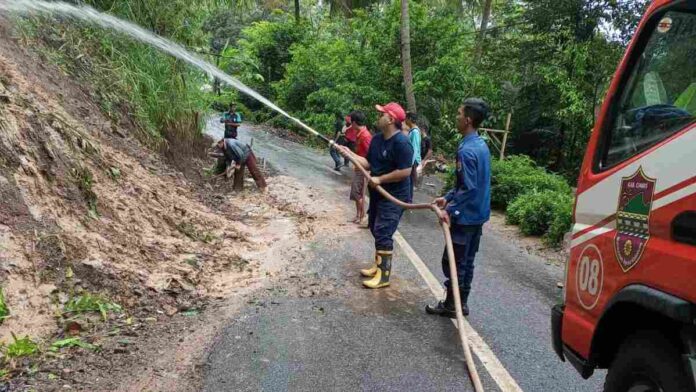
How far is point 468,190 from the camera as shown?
4.88m

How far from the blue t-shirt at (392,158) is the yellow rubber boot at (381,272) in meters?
0.65

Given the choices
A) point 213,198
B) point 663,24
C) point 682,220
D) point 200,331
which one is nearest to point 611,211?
point 682,220

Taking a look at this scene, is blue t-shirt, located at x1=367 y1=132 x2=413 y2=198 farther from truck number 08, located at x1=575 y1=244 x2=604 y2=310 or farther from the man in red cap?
truck number 08, located at x1=575 y1=244 x2=604 y2=310

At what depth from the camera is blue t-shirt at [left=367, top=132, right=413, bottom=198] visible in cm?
593

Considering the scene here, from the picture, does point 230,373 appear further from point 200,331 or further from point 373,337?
point 373,337

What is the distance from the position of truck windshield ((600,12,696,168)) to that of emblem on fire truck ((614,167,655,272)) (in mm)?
175

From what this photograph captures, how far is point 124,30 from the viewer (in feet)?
32.1

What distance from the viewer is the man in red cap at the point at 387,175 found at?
593 cm

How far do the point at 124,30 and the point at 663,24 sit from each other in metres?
9.07

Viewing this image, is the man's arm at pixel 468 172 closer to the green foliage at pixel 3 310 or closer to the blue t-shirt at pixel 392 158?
the blue t-shirt at pixel 392 158

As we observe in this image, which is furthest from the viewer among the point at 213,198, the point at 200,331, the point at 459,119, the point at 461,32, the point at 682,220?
the point at 461,32

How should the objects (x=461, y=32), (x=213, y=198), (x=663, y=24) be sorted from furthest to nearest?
1. (x=461, y=32)
2. (x=213, y=198)
3. (x=663, y=24)

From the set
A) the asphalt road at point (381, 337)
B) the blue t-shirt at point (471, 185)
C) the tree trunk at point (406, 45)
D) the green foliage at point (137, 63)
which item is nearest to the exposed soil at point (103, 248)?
the asphalt road at point (381, 337)

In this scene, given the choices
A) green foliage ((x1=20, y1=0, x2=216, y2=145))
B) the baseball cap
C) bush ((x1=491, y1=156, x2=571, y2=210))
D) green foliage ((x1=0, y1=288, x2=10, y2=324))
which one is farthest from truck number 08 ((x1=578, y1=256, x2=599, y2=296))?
bush ((x1=491, y1=156, x2=571, y2=210))
